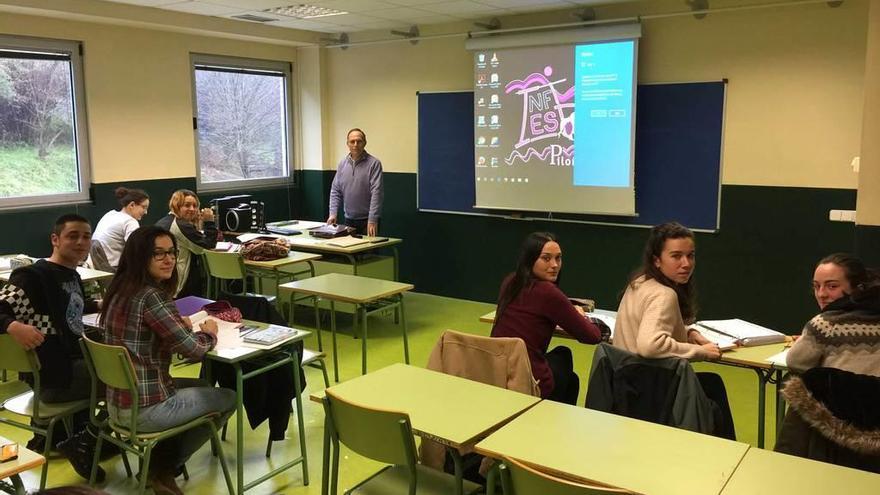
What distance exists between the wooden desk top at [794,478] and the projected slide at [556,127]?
13.4 ft

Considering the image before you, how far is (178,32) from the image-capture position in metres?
6.63

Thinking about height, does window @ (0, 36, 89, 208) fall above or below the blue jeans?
above

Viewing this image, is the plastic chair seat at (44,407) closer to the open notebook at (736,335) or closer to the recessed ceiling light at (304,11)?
the open notebook at (736,335)

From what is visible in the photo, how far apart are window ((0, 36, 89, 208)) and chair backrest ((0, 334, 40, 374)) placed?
3.07 m

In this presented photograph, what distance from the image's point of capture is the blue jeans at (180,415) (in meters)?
2.87

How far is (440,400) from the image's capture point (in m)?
2.47

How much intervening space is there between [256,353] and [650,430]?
171 cm

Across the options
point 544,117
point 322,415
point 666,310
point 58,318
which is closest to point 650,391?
point 666,310

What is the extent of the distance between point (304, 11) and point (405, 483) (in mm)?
4923

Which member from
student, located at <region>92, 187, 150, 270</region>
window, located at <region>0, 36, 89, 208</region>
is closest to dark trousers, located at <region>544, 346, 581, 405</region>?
student, located at <region>92, 187, 150, 270</region>

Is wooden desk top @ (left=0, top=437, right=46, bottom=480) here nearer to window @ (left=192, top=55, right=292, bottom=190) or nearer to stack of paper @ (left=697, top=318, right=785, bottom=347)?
stack of paper @ (left=697, top=318, right=785, bottom=347)

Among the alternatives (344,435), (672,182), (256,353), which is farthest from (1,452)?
(672,182)

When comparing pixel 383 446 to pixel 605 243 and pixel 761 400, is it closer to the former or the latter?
pixel 761 400

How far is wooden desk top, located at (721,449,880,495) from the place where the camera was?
6.02 feet
